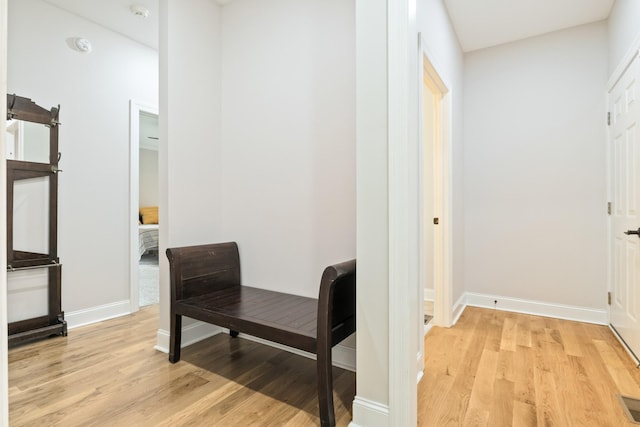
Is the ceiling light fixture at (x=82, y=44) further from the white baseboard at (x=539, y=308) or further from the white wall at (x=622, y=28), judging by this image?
the white baseboard at (x=539, y=308)

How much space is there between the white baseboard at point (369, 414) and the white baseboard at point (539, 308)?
8.14ft

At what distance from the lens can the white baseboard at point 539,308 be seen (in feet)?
9.86

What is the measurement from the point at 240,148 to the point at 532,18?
9.34 feet

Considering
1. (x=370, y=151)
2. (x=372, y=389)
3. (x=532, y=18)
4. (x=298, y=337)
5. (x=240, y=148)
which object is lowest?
(x=372, y=389)

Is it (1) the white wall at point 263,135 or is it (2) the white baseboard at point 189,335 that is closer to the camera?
(1) the white wall at point 263,135

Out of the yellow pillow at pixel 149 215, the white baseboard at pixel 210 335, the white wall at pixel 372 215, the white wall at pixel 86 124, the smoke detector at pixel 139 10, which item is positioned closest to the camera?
the white wall at pixel 372 215

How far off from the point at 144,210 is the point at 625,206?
6.98m

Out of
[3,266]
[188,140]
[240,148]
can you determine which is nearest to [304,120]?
[240,148]

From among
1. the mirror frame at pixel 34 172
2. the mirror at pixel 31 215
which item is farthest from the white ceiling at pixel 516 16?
the mirror at pixel 31 215

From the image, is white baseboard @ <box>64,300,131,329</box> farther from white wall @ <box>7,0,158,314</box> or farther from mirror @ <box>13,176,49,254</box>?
mirror @ <box>13,176,49,254</box>

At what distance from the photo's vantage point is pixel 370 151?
59.4 inches

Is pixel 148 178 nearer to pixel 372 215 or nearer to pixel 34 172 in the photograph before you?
pixel 34 172

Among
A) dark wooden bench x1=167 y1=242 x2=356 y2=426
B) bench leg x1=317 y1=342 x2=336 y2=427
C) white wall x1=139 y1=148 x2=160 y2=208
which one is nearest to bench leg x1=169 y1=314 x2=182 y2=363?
dark wooden bench x1=167 y1=242 x2=356 y2=426

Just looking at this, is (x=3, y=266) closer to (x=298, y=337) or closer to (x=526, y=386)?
(x=298, y=337)
